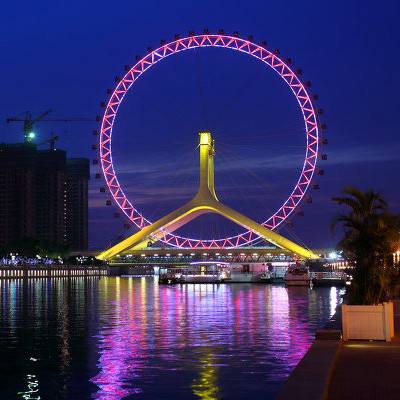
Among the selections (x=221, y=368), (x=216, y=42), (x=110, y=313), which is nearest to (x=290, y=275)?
(x=216, y=42)

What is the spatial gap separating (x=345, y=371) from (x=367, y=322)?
459cm

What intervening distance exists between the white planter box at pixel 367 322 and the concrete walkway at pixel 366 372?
0.76 ft

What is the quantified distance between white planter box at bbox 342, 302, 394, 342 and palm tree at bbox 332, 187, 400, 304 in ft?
3.01

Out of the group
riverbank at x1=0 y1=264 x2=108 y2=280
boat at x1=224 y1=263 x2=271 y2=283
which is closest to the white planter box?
boat at x1=224 y1=263 x2=271 y2=283

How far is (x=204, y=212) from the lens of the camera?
10138 cm

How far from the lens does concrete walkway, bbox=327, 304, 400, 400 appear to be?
41.0 ft

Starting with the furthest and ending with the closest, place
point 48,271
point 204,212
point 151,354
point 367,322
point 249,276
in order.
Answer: point 48,271
point 249,276
point 204,212
point 151,354
point 367,322

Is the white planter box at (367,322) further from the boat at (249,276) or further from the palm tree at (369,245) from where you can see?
the boat at (249,276)

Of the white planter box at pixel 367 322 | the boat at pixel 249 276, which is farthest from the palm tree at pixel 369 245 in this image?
the boat at pixel 249 276

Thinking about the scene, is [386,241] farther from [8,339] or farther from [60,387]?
[8,339]

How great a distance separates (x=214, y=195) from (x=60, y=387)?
3199 inches

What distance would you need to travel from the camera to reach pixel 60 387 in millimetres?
16188

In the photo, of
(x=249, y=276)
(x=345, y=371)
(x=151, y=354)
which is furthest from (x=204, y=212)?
(x=345, y=371)

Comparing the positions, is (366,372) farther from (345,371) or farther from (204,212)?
(204,212)
